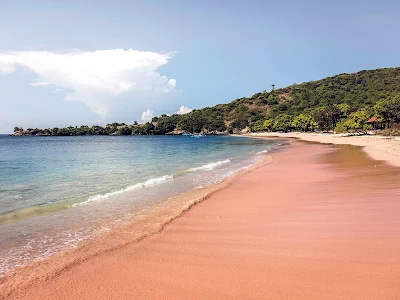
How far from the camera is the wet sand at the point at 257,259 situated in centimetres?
493

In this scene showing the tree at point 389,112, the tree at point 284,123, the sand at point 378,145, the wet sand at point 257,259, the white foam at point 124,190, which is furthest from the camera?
the tree at point 284,123

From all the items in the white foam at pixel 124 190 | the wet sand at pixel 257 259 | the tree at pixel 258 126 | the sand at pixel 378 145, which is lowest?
the white foam at pixel 124 190

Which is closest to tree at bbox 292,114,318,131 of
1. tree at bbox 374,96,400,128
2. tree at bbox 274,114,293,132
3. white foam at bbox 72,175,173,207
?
tree at bbox 274,114,293,132

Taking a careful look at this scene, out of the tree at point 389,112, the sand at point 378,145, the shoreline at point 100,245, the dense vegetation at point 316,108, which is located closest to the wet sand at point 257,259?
the shoreline at point 100,245

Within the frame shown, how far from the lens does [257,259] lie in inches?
239

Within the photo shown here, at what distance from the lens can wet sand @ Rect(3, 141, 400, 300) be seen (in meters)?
4.93

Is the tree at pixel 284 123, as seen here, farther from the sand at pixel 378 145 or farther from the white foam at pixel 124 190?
the white foam at pixel 124 190

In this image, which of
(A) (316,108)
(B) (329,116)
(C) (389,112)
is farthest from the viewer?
(A) (316,108)

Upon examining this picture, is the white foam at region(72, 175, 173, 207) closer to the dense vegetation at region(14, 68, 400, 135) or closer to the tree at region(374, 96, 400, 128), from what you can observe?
the tree at region(374, 96, 400, 128)

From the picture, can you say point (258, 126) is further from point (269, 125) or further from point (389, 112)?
point (389, 112)

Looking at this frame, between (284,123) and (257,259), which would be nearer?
(257,259)

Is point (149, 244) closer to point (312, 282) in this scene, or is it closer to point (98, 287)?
point (98, 287)

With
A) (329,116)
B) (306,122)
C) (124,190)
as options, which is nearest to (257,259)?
(124,190)

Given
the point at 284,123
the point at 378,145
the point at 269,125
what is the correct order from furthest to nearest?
the point at 269,125 < the point at 284,123 < the point at 378,145
